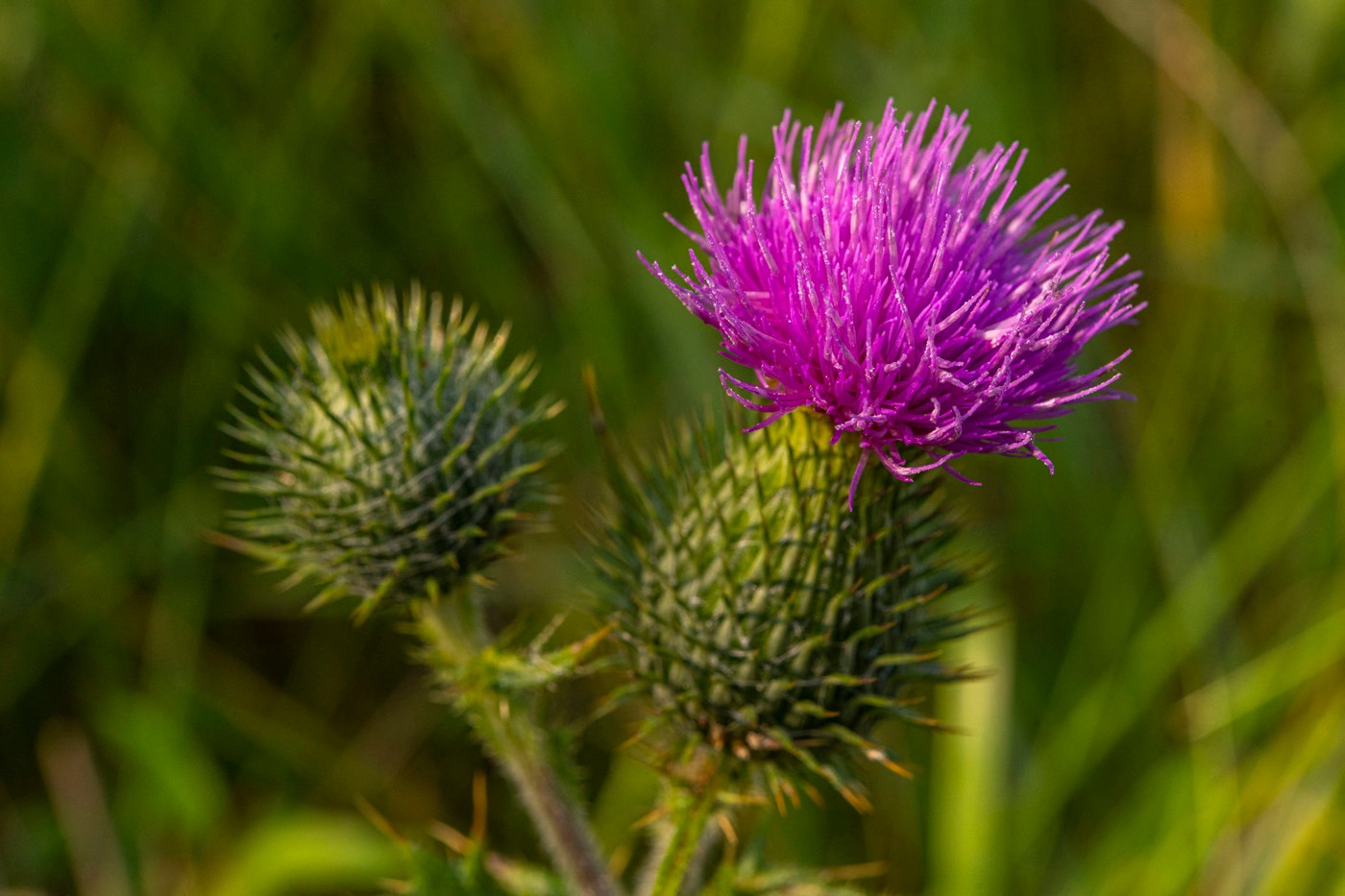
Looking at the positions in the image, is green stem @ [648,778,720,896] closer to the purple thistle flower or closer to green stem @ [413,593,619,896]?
green stem @ [413,593,619,896]

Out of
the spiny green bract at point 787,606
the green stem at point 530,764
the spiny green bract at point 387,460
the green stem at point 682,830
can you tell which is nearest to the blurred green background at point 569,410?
the green stem at point 530,764

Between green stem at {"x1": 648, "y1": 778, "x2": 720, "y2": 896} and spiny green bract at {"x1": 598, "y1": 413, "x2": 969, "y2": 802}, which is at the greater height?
spiny green bract at {"x1": 598, "y1": 413, "x2": 969, "y2": 802}

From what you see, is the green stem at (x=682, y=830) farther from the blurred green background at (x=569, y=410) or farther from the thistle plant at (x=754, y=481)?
the blurred green background at (x=569, y=410)

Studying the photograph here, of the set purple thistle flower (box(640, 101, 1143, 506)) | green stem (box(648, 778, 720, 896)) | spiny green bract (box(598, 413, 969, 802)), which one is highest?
purple thistle flower (box(640, 101, 1143, 506))

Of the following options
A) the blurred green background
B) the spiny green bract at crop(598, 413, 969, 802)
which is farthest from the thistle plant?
the blurred green background

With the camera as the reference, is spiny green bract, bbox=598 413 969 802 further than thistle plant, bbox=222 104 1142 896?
Yes

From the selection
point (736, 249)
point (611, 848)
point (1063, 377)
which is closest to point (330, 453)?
point (736, 249)

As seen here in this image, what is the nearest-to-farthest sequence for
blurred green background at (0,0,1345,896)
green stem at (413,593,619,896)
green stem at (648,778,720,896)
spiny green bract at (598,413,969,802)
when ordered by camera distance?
green stem at (648,778,720,896) → spiny green bract at (598,413,969,802) → green stem at (413,593,619,896) → blurred green background at (0,0,1345,896)

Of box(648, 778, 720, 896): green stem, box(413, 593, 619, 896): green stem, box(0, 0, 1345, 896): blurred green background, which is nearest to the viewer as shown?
box(648, 778, 720, 896): green stem
